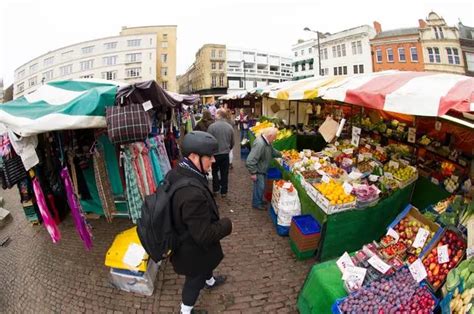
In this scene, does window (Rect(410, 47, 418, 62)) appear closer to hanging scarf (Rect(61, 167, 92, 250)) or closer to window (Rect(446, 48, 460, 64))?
window (Rect(446, 48, 460, 64))

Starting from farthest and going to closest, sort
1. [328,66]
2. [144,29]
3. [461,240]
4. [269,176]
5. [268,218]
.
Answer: [144,29] → [328,66] → [269,176] → [268,218] → [461,240]

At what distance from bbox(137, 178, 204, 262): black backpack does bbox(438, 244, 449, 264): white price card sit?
2.72 m

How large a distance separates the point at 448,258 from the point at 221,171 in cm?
433

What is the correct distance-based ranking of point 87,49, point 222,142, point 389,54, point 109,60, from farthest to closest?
point 87,49, point 109,60, point 389,54, point 222,142

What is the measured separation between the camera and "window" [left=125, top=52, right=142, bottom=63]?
4231 cm

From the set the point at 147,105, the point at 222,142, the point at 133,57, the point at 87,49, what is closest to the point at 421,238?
the point at 222,142

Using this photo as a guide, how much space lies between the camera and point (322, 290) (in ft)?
8.14

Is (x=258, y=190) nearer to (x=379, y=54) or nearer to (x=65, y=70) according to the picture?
(x=379, y=54)

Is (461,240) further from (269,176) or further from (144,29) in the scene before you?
(144,29)

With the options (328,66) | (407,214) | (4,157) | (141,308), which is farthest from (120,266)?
(328,66)

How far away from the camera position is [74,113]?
3131 mm

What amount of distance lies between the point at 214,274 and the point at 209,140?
249cm

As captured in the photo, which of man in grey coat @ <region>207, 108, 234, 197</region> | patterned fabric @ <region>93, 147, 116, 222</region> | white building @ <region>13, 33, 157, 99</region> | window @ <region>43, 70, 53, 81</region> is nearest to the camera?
patterned fabric @ <region>93, 147, 116, 222</region>

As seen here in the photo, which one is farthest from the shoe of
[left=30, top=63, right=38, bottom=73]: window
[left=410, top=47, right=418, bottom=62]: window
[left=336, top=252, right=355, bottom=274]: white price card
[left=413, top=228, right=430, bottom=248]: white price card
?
[left=30, top=63, right=38, bottom=73]: window
